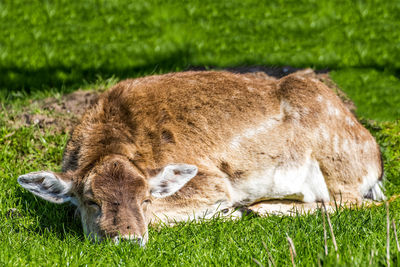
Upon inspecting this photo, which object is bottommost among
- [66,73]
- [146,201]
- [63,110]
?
[66,73]

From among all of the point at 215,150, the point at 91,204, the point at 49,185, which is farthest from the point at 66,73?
the point at 91,204

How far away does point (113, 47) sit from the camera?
37.6 ft

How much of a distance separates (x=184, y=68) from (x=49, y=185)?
5245 millimetres

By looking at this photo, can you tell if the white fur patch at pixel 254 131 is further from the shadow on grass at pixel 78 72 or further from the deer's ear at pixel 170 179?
the shadow on grass at pixel 78 72

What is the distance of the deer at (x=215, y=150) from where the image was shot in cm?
570

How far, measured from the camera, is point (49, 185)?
5.61m

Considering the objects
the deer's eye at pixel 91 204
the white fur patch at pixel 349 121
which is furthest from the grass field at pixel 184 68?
the white fur patch at pixel 349 121

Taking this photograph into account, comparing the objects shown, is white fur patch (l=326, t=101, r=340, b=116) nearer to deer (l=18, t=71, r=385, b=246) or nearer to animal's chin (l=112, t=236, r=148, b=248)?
deer (l=18, t=71, r=385, b=246)

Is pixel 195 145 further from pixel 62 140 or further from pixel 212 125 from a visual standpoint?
pixel 62 140

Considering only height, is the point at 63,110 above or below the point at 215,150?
below

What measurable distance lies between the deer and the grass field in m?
0.51

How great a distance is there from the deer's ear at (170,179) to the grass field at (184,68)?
1.43ft

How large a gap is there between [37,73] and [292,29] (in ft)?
18.4

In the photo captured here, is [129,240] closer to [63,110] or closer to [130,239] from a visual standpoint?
[130,239]
